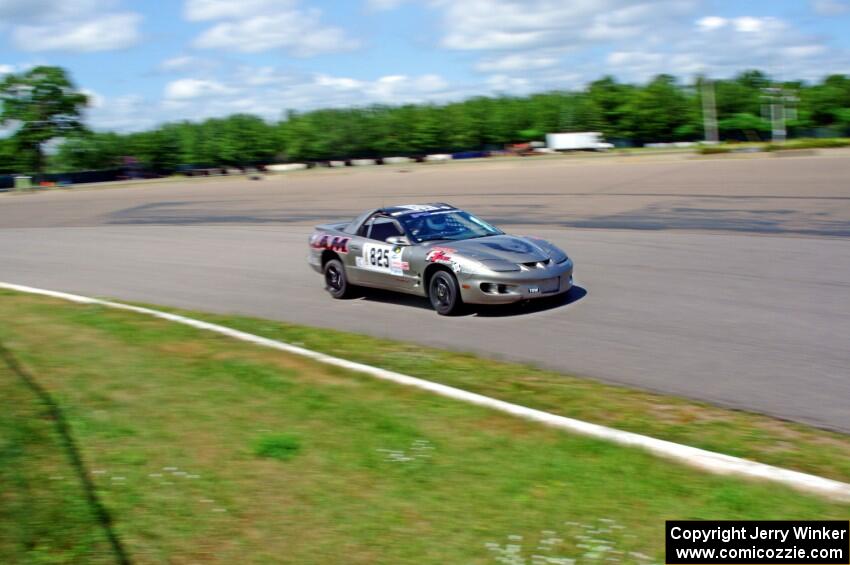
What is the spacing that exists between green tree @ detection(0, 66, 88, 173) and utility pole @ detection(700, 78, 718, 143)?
55.0 metres

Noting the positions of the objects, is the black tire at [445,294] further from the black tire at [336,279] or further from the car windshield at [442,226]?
the black tire at [336,279]

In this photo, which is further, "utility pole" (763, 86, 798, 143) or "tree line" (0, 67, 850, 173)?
"tree line" (0, 67, 850, 173)

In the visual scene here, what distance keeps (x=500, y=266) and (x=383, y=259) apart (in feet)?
6.48

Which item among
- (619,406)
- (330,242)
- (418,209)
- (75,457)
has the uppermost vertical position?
(418,209)

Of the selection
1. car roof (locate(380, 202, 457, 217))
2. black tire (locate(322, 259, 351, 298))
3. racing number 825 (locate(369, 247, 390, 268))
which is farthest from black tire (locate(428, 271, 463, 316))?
black tire (locate(322, 259, 351, 298))

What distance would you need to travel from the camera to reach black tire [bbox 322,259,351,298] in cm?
1291

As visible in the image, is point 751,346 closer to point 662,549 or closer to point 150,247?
point 662,549

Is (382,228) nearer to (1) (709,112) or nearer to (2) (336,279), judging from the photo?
(2) (336,279)

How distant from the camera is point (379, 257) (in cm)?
1216

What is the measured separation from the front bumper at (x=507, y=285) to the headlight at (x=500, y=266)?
45mm

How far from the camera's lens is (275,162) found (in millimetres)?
88375

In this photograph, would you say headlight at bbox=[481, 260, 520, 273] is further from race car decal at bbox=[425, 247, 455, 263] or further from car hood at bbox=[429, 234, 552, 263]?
race car decal at bbox=[425, 247, 455, 263]

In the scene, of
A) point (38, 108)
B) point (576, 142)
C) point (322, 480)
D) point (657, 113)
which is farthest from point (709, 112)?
point (322, 480)

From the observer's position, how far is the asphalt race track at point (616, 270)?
336 inches
